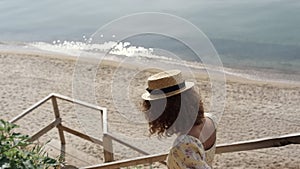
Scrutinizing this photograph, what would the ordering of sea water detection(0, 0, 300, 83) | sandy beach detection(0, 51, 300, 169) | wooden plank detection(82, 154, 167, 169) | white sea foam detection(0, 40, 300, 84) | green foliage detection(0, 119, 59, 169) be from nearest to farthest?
1. green foliage detection(0, 119, 59, 169)
2. wooden plank detection(82, 154, 167, 169)
3. sandy beach detection(0, 51, 300, 169)
4. white sea foam detection(0, 40, 300, 84)
5. sea water detection(0, 0, 300, 83)

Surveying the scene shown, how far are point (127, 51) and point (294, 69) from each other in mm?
4706

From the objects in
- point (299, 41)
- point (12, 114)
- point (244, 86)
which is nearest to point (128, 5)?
point (299, 41)

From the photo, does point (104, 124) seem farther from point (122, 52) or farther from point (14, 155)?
point (122, 52)

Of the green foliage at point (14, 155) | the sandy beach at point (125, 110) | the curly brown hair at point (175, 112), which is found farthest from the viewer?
the sandy beach at point (125, 110)

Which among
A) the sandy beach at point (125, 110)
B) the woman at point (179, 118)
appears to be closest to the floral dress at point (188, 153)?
the woman at point (179, 118)

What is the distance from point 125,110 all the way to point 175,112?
3.40 feet

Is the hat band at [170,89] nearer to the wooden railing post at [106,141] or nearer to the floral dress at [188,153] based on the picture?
the floral dress at [188,153]

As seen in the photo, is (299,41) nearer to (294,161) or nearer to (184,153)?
(294,161)

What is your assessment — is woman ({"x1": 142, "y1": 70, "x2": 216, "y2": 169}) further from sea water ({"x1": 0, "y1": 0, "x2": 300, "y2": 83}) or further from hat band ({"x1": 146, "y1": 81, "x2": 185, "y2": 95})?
sea water ({"x1": 0, "y1": 0, "x2": 300, "y2": 83})

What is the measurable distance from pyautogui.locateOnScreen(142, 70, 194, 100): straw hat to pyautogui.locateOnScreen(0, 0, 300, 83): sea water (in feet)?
27.6

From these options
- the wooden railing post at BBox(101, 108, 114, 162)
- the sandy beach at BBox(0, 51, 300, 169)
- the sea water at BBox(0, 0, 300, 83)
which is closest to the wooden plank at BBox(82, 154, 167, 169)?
the sandy beach at BBox(0, 51, 300, 169)

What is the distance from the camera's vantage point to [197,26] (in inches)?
615

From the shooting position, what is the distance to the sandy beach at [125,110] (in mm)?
5988

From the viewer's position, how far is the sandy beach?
19.6 feet
